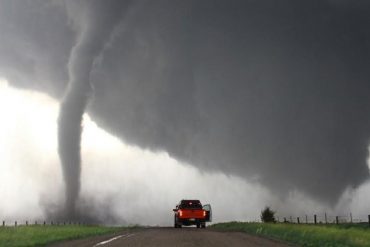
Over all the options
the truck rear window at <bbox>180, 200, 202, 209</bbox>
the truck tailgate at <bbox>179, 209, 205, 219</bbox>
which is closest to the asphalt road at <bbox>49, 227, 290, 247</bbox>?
the truck tailgate at <bbox>179, 209, 205, 219</bbox>

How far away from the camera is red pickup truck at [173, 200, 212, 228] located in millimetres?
48562

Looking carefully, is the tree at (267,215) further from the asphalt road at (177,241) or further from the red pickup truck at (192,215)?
the asphalt road at (177,241)

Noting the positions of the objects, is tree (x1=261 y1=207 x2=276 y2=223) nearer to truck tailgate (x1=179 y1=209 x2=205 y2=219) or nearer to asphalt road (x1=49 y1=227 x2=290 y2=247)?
truck tailgate (x1=179 y1=209 x2=205 y2=219)

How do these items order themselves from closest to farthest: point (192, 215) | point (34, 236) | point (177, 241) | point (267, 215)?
point (177, 241) → point (34, 236) → point (192, 215) → point (267, 215)

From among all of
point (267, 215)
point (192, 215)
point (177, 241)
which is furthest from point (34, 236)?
point (267, 215)

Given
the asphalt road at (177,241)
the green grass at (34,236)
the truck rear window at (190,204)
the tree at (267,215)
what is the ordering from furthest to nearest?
the tree at (267,215) → the truck rear window at (190,204) → the green grass at (34,236) → the asphalt road at (177,241)

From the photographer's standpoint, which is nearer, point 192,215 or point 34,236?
point 34,236

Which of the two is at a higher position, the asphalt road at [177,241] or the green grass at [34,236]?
the green grass at [34,236]

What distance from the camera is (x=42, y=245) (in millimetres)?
22828

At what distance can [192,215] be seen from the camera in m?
48.5

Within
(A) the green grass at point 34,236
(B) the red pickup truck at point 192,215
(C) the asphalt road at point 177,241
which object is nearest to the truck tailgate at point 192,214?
(B) the red pickup truck at point 192,215

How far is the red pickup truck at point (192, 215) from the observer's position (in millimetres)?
48562

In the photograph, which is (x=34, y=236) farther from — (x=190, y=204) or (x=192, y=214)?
(x=190, y=204)

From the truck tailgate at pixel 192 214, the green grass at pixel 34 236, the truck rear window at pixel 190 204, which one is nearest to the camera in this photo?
the green grass at pixel 34 236
